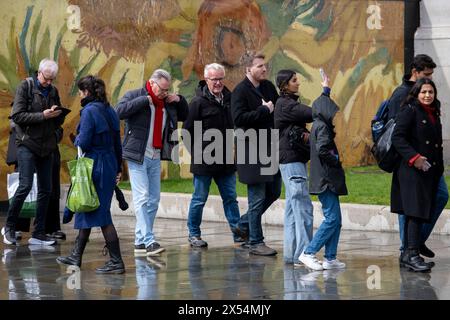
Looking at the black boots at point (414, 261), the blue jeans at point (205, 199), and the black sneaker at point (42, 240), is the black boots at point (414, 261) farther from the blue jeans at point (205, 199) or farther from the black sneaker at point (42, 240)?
the black sneaker at point (42, 240)

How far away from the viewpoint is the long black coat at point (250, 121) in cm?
1180

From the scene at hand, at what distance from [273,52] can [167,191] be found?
4281 mm

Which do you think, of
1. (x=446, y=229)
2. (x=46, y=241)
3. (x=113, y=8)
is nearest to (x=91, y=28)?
(x=113, y=8)

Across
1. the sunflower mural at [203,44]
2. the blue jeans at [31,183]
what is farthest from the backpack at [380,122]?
the sunflower mural at [203,44]

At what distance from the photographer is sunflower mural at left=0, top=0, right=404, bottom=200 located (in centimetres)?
1698

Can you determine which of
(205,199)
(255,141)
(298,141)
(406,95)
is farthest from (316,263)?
(205,199)

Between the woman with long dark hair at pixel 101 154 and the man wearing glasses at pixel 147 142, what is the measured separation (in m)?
1.26

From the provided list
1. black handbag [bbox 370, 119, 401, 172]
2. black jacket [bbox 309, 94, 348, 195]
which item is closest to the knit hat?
black jacket [bbox 309, 94, 348, 195]

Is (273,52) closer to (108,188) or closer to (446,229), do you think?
(446,229)

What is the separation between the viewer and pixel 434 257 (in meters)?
11.5

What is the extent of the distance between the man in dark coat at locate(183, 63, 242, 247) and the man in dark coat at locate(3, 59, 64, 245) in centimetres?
150

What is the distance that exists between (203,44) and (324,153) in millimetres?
8823
